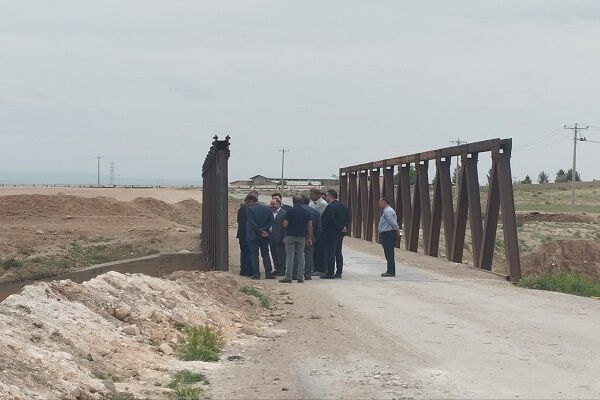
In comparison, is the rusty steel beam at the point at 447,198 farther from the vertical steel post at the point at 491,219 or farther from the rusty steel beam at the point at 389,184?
the rusty steel beam at the point at 389,184

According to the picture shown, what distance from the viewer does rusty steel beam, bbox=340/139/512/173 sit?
18.1 m

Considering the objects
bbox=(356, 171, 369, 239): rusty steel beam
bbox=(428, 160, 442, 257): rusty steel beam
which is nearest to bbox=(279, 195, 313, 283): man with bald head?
bbox=(428, 160, 442, 257): rusty steel beam

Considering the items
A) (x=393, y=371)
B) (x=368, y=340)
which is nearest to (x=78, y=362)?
(x=393, y=371)

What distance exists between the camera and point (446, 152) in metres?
22.0

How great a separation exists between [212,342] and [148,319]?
1.12 meters

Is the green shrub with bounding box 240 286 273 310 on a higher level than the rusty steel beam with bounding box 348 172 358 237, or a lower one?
lower

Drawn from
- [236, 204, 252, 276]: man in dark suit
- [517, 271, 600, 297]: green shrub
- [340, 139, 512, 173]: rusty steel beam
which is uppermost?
[340, 139, 512, 173]: rusty steel beam

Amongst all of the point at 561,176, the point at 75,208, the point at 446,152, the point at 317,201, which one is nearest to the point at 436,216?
the point at 446,152

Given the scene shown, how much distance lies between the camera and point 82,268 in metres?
30.0

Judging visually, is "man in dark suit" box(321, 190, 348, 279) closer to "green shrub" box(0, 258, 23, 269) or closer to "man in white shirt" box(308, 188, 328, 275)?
"man in white shirt" box(308, 188, 328, 275)

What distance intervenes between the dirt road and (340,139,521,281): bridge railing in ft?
9.33

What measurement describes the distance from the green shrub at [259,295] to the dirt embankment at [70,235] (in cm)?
1615

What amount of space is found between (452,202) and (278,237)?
23.1 feet

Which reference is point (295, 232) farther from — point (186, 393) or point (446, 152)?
point (186, 393)
